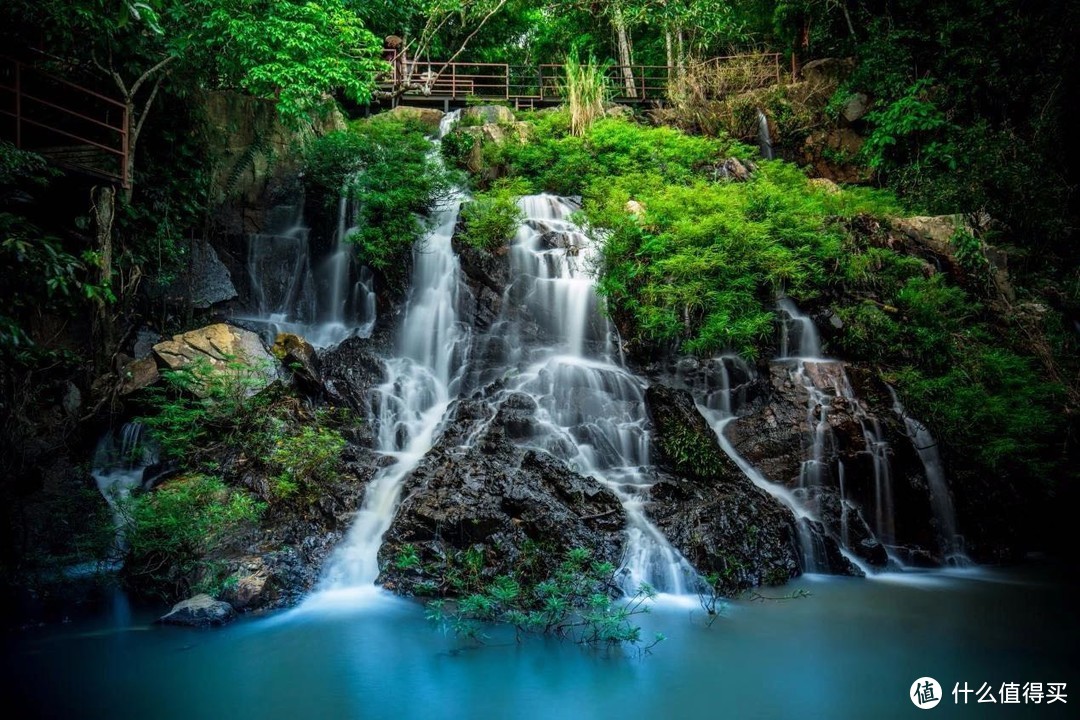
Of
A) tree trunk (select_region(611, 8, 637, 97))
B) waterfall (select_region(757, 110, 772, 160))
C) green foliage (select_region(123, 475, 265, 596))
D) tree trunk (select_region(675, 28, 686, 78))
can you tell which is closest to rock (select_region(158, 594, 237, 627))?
green foliage (select_region(123, 475, 265, 596))

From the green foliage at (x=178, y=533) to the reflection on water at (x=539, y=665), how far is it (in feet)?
1.88

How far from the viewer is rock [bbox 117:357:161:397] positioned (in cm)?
846

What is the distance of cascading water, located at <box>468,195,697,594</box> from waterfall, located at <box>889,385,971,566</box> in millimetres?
3337

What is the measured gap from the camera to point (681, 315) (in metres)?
9.49

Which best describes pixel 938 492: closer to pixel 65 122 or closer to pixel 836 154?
pixel 836 154

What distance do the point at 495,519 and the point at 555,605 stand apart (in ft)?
4.56

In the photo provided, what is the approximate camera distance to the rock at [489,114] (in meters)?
16.0

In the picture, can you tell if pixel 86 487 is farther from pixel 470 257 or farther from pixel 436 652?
pixel 470 257

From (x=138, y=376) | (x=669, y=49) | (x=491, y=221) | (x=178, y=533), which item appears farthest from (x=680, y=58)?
(x=178, y=533)

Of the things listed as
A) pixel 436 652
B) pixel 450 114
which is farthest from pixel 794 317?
pixel 450 114

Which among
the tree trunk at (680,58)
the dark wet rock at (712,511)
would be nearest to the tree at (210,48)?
the dark wet rock at (712,511)

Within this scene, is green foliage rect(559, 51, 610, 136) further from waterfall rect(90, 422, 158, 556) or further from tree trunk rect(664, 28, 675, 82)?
waterfall rect(90, 422, 158, 556)

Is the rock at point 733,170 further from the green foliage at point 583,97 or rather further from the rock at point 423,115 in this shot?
the rock at point 423,115

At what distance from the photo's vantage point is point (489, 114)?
54.6ft
